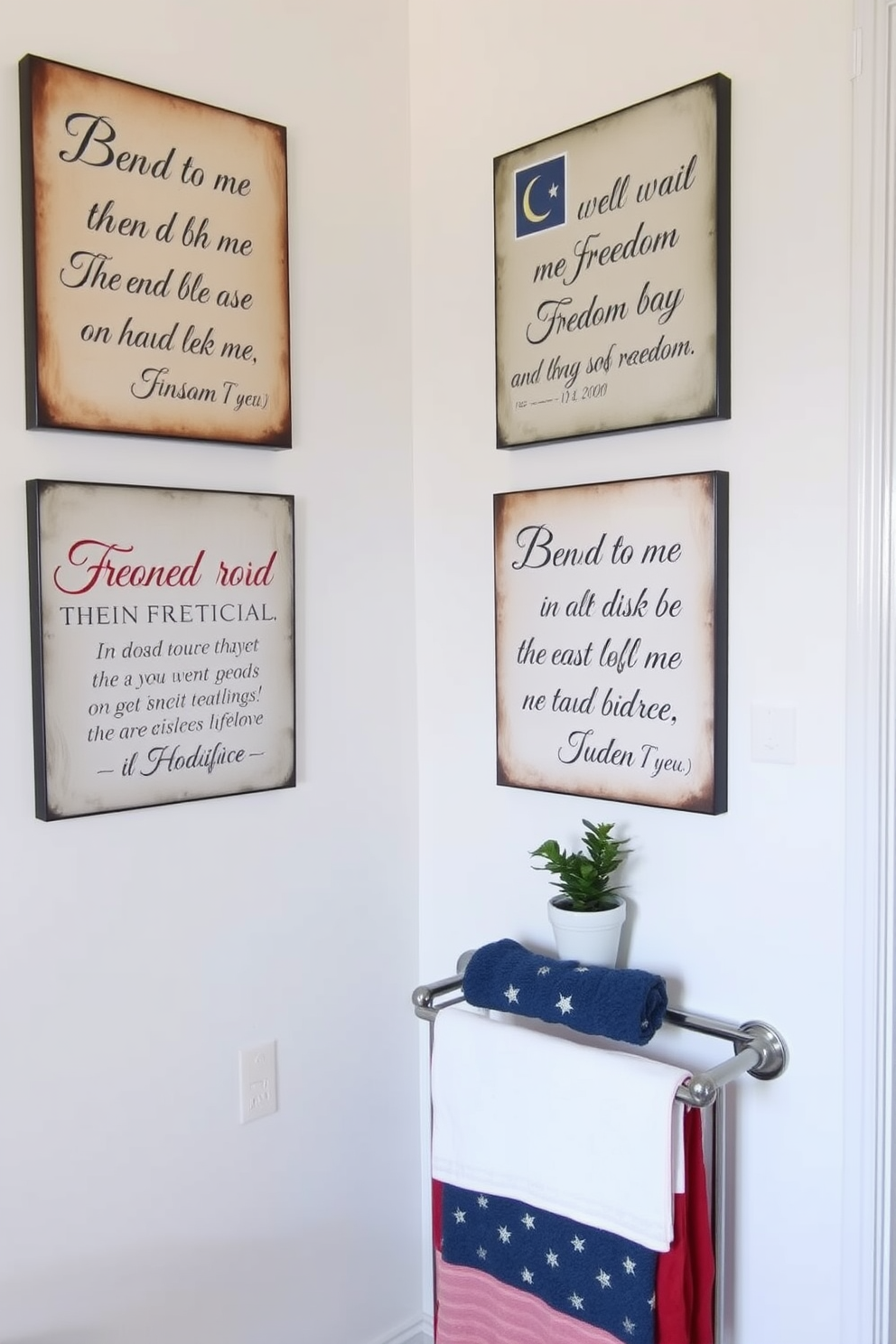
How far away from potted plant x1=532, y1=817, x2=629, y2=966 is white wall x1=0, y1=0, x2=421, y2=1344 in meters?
0.37

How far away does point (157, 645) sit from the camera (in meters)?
A: 1.37

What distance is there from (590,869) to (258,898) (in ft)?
1.51

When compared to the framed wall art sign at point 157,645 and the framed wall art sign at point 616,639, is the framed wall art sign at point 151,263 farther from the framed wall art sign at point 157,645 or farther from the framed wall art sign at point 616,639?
the framed wall art sign at point 616,639

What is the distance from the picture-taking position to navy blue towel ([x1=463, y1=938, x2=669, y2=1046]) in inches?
48.9

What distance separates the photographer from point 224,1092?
4.82 feet

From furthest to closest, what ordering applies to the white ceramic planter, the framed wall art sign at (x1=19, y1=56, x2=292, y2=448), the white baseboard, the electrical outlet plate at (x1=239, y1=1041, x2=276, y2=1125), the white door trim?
the white baseboard → the electrical outlet plate at (x1=239, y1=1041, x2=276, y2=1125) → the white ceramic planter → the framed wall art sign at (x1=19, y1=56, x2=292, y2=448) → the white door trim

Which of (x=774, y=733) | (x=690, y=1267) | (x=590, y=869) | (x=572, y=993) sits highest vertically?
(x=774, y=733)

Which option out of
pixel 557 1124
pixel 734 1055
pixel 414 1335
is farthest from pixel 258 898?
pixel 414 1335

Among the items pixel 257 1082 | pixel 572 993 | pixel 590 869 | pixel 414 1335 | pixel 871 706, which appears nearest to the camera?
pixel 871 706

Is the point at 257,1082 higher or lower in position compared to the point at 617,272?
lower

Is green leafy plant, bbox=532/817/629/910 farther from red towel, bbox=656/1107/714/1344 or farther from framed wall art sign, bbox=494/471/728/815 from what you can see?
red towel, bbox=656/1107/714/1344

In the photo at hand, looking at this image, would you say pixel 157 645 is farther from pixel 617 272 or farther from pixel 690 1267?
pixel 690 1267

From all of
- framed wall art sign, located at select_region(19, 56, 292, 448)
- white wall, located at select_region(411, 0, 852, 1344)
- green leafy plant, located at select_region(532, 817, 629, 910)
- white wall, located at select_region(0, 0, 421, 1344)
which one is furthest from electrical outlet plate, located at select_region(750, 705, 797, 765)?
framed wall art sign, located at select_region(19, 56, 292, 448)

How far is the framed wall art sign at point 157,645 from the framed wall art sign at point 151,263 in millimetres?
104
